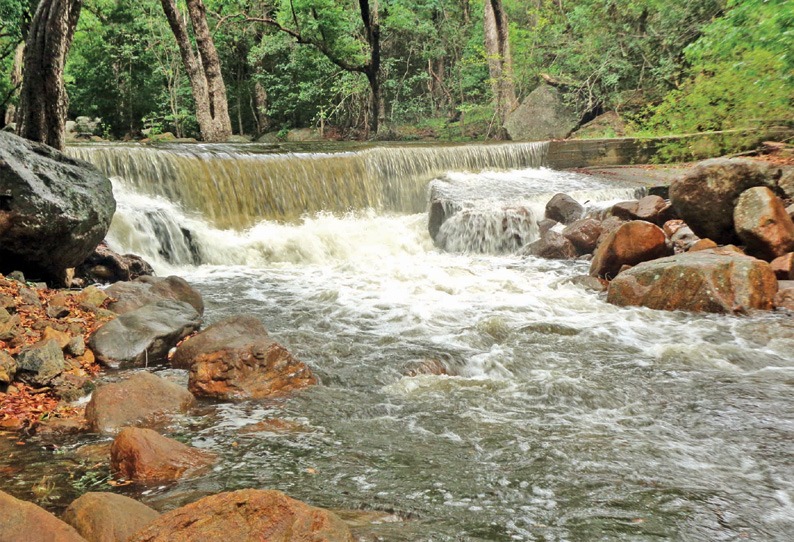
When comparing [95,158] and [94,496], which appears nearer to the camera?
[94,496]

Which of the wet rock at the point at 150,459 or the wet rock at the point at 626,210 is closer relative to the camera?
the wet rock at the point at 150,459

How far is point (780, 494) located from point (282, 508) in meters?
2.56

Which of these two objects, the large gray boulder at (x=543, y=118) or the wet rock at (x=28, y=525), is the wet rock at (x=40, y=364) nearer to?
the wet rock at (x=28, y=525)

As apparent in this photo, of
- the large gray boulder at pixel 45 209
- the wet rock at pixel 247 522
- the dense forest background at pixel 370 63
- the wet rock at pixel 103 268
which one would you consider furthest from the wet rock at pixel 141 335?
the dense forest background at pixel 370 63

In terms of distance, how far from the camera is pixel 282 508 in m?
2.34

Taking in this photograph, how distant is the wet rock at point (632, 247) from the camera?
329 inches

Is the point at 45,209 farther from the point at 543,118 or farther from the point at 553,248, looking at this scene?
Result: the point at 543,118

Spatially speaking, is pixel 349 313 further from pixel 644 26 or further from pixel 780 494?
pixel 644 26

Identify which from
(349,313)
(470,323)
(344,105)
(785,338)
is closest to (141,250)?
(349,313)

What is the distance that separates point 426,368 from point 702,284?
3.59 metres

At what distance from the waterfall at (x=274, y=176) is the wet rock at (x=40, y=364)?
7468 mm

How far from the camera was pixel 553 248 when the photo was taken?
10859 mm

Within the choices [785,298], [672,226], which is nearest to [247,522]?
[785,298]

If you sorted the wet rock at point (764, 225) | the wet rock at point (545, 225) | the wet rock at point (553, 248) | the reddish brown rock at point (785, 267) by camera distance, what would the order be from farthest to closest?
the wet rock at point (545, 225)
the wet rock at point (553, 248)
the wet rock at point (764, 225)
the reddish brown rock at point (785, 267)
